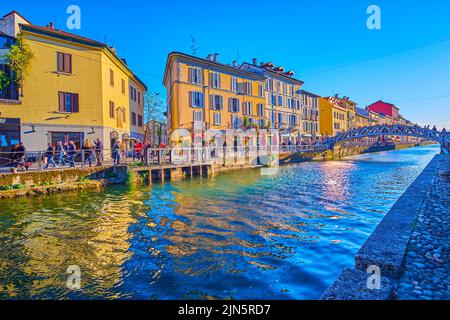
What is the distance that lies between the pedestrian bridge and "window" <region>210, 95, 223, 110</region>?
22.8 m

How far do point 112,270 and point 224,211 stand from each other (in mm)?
5334

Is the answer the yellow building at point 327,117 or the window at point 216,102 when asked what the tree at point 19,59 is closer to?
the window at point 216,102

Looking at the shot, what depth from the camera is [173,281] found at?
5129 mm

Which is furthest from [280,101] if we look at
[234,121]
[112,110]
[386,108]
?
[386,108]

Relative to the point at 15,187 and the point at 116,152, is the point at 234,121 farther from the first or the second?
the point at 15,187

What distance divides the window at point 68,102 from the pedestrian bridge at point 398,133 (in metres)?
39.1

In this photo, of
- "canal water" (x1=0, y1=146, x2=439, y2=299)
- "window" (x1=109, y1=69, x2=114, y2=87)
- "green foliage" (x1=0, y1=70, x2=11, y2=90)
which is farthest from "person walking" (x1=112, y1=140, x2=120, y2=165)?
"window" (x1=109, y1=69, x2=114, y2=87)

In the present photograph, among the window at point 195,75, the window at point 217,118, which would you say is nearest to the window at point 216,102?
the window at point 217,118

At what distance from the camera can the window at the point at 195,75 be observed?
1250 inches

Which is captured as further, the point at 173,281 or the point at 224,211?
the point at 224,211

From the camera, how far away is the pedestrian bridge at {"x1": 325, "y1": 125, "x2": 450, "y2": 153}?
133 ft

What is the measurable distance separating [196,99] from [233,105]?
19.7 feet
